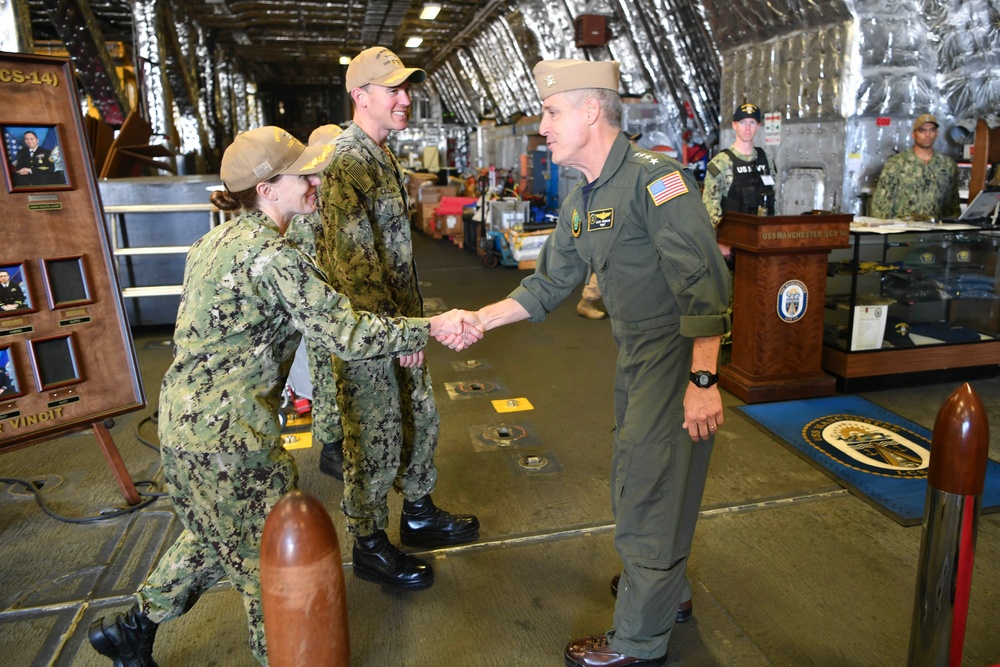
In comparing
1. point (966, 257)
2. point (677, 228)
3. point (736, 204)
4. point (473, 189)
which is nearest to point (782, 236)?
point (736, 204)

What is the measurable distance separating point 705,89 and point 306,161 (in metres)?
9.99

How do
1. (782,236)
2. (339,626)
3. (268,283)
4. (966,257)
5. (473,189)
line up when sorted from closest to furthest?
1. (339,626)
2. (268,283)
3. (782,236)
4. (966,257)
5. (473,189)

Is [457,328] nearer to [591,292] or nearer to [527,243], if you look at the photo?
[591,292]

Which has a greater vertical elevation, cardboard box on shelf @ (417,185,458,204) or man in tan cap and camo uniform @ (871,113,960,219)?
man in tan cap and camo uniform @ (871,113,960,219)

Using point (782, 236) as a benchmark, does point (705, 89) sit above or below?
above

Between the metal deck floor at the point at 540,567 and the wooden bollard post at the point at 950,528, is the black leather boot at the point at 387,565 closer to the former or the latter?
the metal deck floor at the point at 540,567

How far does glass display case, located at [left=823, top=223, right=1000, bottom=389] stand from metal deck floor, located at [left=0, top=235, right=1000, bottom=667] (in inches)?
22.4

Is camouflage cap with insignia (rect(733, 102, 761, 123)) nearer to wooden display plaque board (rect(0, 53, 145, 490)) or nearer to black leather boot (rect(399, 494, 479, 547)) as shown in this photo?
black leather boot (rect(399, 494, 479, 547))

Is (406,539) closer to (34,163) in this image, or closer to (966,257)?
(34,163)

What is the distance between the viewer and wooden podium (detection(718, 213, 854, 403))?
434 centimetres

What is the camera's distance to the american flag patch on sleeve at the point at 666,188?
1.89 meters

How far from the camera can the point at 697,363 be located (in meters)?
1.90

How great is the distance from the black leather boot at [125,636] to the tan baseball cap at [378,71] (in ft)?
6.18

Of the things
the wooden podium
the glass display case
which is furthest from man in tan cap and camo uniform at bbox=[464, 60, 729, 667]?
the glass display case
